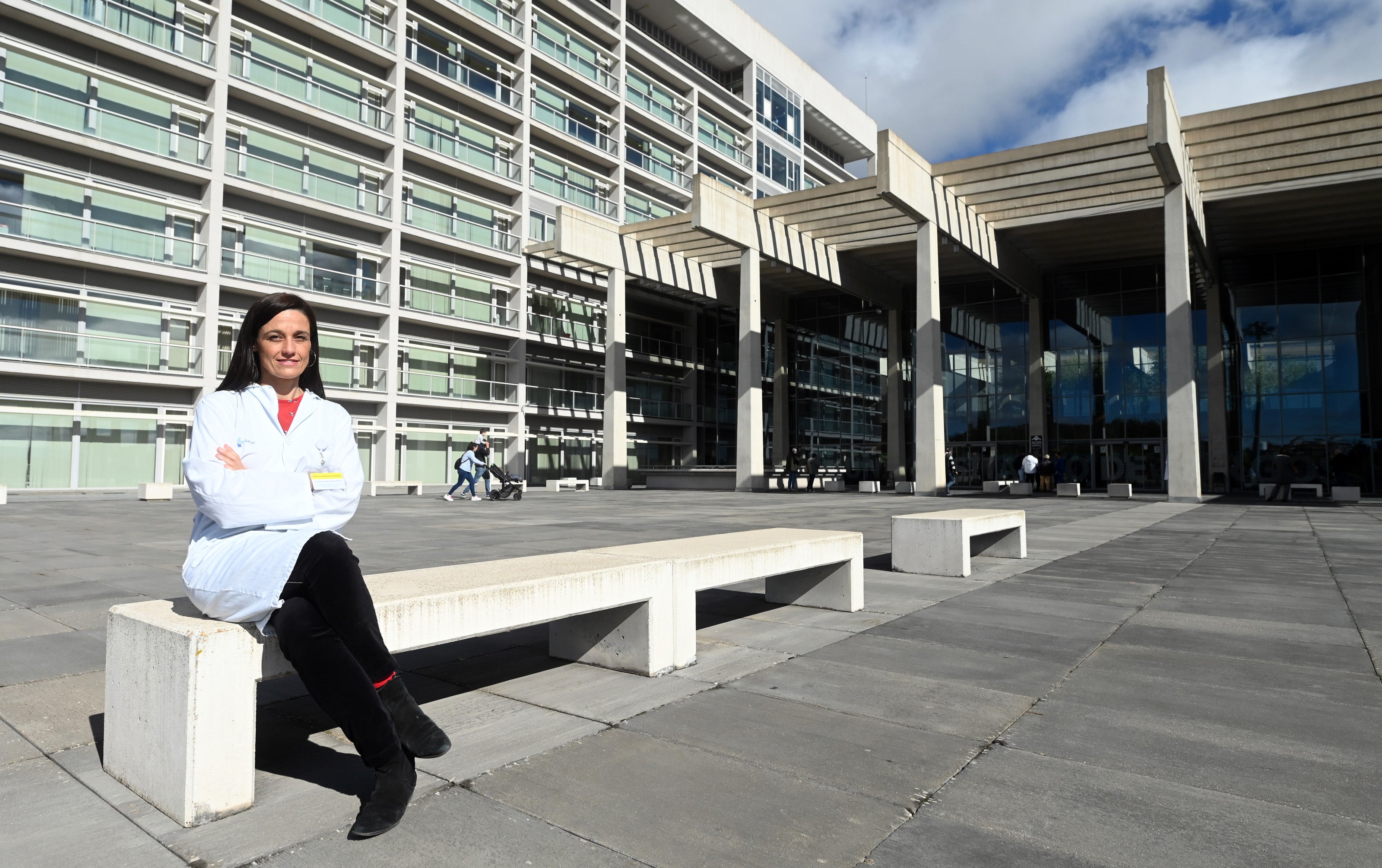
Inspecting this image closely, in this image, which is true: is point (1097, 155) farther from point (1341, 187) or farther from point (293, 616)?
point (293, 616)

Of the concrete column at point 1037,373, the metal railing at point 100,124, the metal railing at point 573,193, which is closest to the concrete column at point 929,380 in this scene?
the concrete column at point 1037,373

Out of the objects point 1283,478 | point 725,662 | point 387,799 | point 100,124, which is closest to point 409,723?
point 387,799

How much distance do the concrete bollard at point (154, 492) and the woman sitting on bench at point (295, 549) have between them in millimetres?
24795

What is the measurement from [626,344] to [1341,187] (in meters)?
32.6

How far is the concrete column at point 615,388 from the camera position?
122ft

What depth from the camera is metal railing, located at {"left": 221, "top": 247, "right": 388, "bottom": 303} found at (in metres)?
31.5

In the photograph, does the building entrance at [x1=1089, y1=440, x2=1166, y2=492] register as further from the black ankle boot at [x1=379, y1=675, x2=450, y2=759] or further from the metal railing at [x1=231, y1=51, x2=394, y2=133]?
the black ankle boot at [x1=379, y1=675, x2=450, y2=759]

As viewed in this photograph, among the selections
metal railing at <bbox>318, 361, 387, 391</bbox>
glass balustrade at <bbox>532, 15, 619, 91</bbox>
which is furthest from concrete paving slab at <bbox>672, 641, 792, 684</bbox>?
glass balustrade at <bbox>532, 15, 619, 91</bbox>

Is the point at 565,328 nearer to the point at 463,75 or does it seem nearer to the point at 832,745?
the point at 463,75

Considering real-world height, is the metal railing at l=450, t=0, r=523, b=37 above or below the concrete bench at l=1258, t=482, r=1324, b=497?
above

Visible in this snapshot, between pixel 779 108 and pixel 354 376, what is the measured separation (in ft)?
126

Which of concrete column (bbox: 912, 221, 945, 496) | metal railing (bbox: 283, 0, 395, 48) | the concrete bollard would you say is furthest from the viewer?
metal railing (bbox: 283, 0, 395, 48)

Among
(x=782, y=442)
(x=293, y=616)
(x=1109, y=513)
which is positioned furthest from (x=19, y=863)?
(x=782, y=442)

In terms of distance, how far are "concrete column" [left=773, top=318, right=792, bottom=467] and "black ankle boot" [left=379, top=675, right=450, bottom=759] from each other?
42255 millimetres
